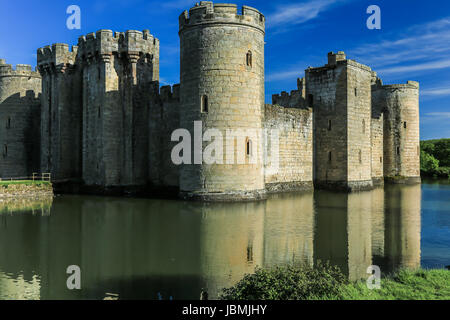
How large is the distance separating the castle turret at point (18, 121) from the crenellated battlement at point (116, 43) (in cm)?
1012

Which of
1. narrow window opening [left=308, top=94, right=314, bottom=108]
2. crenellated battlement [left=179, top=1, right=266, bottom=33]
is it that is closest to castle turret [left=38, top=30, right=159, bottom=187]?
crenellated battlement [left=179, top=1, right=266, bottom=33]

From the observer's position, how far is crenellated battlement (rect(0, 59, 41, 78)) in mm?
30330

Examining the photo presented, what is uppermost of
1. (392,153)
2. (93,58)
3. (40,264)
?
(93,58)

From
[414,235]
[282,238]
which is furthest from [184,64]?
[414,235]

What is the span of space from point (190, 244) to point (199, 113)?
9528mm

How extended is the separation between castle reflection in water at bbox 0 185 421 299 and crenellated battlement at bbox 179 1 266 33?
8710 mm

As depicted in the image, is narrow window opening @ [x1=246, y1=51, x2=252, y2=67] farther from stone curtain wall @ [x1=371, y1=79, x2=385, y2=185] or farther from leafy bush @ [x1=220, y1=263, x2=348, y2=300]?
stone curtain wall @ [x1=371, y1=79, x2=385, y2=185]

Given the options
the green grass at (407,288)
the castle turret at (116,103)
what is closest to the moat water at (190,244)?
the green grass at (407,288)

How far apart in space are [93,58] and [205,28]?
8474mm

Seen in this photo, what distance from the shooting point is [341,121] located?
25031 mm

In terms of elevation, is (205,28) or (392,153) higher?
(205,28)

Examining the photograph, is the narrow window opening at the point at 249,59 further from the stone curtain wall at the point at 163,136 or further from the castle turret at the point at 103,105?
the castle turret at the point at 103,105

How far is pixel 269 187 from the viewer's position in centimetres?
2322
